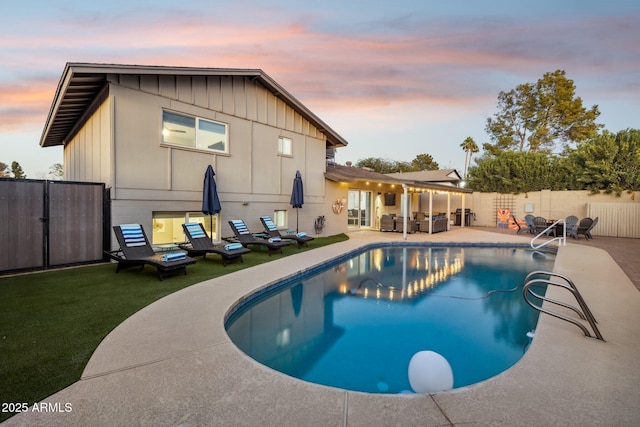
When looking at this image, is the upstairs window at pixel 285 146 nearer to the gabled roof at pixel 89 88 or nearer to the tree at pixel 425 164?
the gabled roof at pixel 89 88

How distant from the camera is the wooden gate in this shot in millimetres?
6969

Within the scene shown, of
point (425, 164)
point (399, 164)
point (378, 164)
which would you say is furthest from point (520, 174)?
point (378, 164)

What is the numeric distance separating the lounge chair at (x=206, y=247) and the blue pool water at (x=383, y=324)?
2.03 m

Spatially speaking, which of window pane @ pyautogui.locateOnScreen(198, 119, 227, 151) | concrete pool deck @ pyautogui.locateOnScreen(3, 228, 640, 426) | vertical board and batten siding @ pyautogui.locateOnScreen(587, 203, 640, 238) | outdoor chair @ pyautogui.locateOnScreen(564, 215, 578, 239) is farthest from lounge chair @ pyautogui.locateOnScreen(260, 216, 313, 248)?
vertical board and batten siding @ pyautogui.locateOnScreen(587, 203, 640, 238)

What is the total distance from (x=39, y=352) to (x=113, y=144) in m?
6.53

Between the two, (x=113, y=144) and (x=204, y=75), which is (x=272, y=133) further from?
(x=113, y=144)

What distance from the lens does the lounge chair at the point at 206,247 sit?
8.25 meters

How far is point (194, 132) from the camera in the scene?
10289 mm

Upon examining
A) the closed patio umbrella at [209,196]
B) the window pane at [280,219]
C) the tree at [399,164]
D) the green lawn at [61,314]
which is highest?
the tree at [399,164]

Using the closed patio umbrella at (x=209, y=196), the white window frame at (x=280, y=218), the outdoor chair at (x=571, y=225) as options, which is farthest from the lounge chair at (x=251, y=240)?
the outdoor chair at (x=571, y=225)

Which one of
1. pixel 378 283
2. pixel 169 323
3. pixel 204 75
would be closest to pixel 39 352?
pixel 169 323

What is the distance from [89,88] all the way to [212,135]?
3.54 metres

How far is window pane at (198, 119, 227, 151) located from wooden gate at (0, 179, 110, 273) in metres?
3.39

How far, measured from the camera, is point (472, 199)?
22547mm
